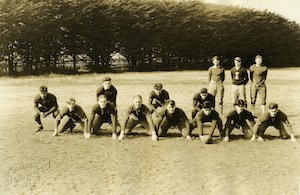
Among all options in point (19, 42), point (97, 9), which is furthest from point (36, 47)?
point (97, 9)

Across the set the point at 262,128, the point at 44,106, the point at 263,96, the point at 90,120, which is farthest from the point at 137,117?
the point at 263,96

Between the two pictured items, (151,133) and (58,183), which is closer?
(58,183)

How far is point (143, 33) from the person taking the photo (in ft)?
98.0

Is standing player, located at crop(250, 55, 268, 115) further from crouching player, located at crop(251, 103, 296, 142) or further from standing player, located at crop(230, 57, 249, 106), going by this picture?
crouching player, located at crop(251, 103, 296, 142)

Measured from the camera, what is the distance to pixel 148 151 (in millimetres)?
8859

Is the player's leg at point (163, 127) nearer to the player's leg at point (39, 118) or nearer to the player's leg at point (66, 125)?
the player's leg at point (66, 125)

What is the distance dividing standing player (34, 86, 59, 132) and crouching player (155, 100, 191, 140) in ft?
8.05

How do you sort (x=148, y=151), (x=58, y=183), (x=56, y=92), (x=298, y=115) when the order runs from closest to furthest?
(x=58, y=183) < (x=148, y=151) < (x=298, y=115) < (x=56, y=92)

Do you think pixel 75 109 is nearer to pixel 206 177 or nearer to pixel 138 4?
pixel 206 177

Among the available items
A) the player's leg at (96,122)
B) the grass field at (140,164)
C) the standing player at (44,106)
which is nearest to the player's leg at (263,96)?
the grass field at (140,164)

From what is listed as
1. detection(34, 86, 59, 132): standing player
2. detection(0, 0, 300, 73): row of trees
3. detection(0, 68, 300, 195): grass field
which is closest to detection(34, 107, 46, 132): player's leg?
detection(34, 86, 59, 132): standing player

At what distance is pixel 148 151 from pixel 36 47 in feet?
59.6

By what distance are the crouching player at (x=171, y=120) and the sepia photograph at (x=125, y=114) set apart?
0.02 metres

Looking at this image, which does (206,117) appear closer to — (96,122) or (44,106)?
(96,122)
